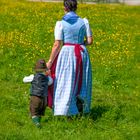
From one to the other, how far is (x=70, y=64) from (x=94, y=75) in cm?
490

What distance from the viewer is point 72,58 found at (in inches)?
412

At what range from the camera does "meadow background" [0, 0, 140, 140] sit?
31.8 feet

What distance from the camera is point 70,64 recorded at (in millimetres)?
10438

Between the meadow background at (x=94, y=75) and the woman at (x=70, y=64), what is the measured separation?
0.93 ft

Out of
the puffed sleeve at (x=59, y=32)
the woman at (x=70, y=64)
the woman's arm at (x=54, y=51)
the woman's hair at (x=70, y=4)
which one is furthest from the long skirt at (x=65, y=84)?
the woman's hair at (x=70, y=4)

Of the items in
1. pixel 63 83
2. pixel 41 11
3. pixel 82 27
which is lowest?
pixel 41 11

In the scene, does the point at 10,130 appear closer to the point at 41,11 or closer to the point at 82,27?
the point at 82,27

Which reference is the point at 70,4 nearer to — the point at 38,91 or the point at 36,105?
the point at 38,91

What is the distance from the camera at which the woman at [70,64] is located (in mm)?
10344

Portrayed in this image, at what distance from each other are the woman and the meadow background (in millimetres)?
282

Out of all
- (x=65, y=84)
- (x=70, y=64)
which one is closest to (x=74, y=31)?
(x=70, y=64)

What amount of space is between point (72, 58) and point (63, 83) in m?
0.45

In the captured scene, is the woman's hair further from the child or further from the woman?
the child

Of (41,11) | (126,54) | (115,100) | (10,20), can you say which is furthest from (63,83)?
(41,11)
